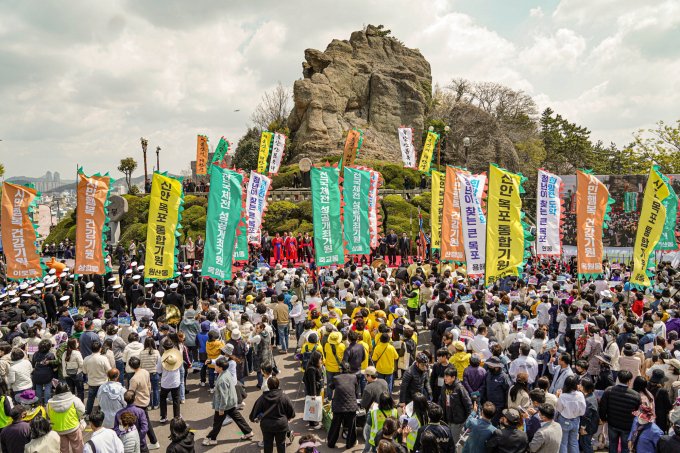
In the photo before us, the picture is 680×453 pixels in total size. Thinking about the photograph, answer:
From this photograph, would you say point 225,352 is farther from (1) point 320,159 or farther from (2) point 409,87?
(2) point 409,87

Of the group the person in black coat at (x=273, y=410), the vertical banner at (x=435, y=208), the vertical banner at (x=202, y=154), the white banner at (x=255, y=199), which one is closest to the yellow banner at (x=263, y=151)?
the vertical banner at (x=202, y=154)

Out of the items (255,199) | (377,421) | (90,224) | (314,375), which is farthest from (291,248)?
(377,421)

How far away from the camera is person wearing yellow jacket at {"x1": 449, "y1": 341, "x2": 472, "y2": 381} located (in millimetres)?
7712

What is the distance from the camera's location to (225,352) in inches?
332

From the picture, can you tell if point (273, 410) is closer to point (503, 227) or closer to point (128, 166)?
point (503, 227)

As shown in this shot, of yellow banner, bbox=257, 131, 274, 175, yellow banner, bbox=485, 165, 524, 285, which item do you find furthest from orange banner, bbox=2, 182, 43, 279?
yellow banner, bbox=257, 131, 274, 175

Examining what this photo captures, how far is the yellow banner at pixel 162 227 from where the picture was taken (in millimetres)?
11516

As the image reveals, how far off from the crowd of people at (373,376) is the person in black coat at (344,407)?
3cm

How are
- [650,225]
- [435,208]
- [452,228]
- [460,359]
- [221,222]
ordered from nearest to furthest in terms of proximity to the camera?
[460,359] < [221,222] < [650,225] < [452,228] < [435,208]

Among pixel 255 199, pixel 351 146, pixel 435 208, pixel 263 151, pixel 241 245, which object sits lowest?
pixel 241 245

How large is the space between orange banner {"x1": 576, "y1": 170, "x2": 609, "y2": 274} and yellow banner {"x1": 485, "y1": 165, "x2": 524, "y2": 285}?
3537mm

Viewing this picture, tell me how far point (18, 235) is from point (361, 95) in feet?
135

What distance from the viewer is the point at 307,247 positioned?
24.0 m

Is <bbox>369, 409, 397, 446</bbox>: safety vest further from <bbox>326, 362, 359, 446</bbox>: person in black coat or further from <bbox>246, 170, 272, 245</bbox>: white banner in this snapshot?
<bbox>246, 170, 272, 245</bbox>: white banner
